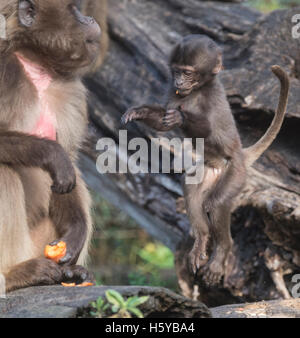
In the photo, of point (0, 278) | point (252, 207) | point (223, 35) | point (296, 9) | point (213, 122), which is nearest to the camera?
point (0, 278)

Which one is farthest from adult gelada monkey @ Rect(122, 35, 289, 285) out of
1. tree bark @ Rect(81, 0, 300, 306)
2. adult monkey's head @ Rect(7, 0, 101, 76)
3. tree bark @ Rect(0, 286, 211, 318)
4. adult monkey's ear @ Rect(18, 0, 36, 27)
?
tree bark @ Rect(0, 286, 211, 318)

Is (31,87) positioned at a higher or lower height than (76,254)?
higher

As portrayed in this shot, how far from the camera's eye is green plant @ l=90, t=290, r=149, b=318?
105 inches

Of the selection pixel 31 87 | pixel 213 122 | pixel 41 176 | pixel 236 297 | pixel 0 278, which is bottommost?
pixel 236 297

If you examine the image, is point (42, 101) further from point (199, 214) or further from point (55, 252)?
point (199, 214)

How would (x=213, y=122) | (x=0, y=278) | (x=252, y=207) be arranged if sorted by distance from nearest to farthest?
(x=0, y=278) < (x=213, y=122) < (x=252, y=207)

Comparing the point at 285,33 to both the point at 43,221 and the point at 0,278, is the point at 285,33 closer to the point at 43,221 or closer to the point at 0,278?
the point at 43,221

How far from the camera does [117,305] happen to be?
8.75 ft

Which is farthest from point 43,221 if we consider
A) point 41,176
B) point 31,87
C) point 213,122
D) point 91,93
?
point 91,93

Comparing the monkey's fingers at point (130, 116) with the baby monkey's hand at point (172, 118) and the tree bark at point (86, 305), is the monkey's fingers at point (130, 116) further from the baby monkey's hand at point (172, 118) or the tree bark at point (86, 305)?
the tree bark at point (86, 305)

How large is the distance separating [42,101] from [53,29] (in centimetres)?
48

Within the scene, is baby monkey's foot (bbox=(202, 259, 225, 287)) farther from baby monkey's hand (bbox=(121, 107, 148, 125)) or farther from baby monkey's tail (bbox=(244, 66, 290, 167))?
baby monkey's hand (bbox=(121, 107, 148, 125))

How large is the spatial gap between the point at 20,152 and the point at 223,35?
2.89 m

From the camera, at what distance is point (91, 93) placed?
20.0 ft
